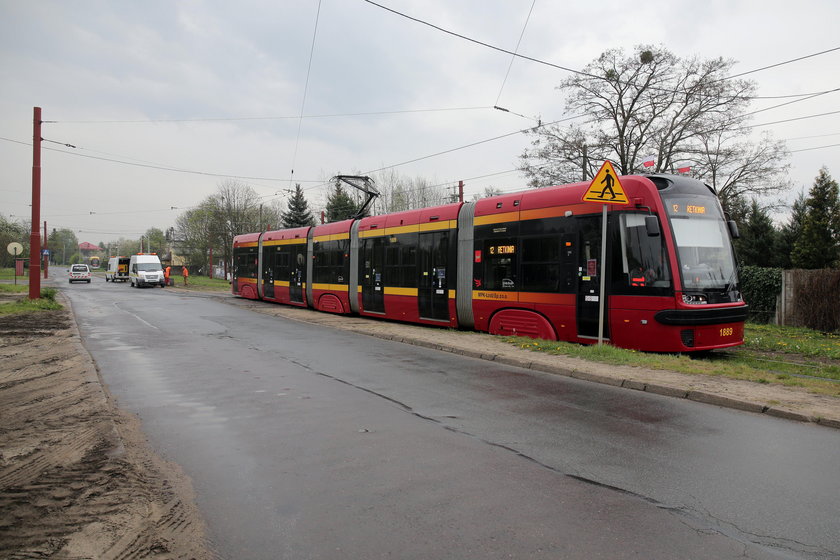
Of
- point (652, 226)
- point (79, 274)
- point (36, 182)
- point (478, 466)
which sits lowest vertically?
point (478, 466)

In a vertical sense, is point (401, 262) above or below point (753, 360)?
above

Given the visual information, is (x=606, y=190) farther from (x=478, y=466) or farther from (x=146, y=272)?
(x=146, y=272)

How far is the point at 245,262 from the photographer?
28188 mm

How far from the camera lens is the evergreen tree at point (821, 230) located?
26562 millimetres

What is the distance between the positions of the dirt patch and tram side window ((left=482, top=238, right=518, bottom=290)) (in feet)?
28.6

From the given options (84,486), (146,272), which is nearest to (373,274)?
(84,486)

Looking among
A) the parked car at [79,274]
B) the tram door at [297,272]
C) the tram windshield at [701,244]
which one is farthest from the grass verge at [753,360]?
the parked car at [79,274]

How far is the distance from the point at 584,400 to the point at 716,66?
25674mm

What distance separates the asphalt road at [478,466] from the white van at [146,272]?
121 ft

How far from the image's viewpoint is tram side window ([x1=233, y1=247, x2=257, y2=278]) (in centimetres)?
2733

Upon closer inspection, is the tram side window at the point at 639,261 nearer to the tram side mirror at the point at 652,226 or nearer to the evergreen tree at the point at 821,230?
the tram side mirror at the point at 652,226

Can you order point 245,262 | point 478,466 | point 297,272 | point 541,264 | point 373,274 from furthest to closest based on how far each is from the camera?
point 245,262 < point 297,272 < point 373,274 < point 541,264 < point 478,466

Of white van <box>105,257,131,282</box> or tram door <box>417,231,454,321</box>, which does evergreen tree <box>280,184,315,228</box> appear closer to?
white van <box>105,257,131,282</box>

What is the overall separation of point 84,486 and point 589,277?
936 cm
